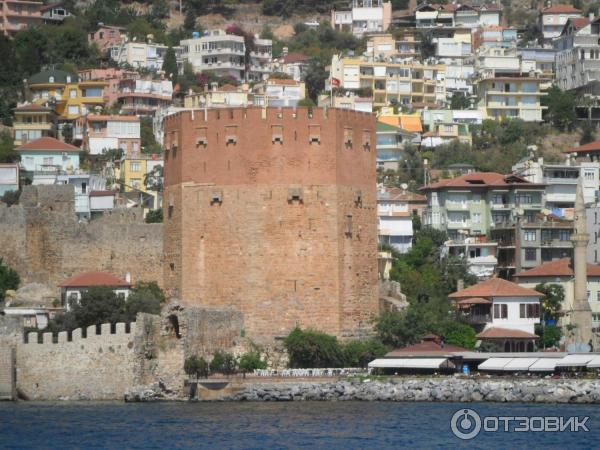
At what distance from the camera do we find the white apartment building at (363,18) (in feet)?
420

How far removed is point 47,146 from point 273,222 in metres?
28.7

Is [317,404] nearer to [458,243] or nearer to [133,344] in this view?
[133,344]

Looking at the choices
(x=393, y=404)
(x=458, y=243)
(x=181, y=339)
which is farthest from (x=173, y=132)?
(x=458, y=243)

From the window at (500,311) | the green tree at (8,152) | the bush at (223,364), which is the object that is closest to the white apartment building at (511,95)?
the green tree at (8,152)

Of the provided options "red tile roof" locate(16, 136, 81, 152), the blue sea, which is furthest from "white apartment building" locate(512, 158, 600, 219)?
the blue sea

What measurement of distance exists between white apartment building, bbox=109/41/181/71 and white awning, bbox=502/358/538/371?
182 ft

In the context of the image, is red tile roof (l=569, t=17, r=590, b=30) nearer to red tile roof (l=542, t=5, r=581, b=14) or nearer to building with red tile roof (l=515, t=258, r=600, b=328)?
red tile roof (l=542, t=5, r=581, b=14)

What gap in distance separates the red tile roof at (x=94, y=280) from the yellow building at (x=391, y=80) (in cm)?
4348

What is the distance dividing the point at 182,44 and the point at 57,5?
9.02m

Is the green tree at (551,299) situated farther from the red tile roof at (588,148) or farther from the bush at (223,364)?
the red tile roof at (588,148)

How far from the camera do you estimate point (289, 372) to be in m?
60.8

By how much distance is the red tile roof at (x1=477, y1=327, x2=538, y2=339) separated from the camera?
220ft

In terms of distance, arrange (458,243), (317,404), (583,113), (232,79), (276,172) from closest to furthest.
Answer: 1. (317,404)
2. (276,172)
3. (458,243)
4. (583,113)
5. (232,79)

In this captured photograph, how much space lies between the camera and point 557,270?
75.1 m
